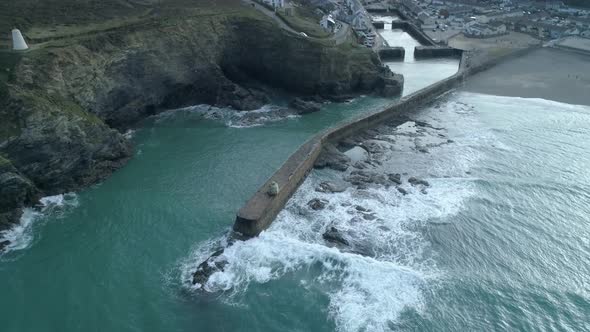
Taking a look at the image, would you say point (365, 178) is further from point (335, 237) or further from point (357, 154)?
point (335, 237)

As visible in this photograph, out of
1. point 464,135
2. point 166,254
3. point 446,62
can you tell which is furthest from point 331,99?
point 166,254

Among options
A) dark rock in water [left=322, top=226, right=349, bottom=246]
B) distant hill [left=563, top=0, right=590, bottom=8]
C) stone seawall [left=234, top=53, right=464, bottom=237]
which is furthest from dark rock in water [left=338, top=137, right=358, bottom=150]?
distant hill [left=563, top=0, right=590, bottom=8]

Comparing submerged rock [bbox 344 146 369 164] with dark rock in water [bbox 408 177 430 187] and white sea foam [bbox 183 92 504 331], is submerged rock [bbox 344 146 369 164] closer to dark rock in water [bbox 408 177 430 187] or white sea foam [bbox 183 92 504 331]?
white sea foam [bbox 183 92 504 331]

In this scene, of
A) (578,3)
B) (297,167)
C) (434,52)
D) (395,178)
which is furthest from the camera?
(578,3)

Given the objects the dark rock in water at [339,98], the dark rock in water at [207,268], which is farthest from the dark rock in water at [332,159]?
the dark rock in water at [207,268]

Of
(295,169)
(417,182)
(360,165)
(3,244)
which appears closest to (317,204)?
(295,169)

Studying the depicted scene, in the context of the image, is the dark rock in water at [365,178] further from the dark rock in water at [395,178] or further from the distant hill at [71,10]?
the distant hill at [71,10]
